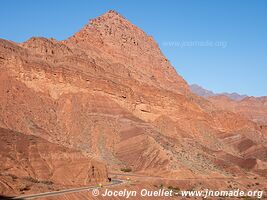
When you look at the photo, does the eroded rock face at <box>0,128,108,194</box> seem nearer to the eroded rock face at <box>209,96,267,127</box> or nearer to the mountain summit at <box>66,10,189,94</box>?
the mountain summit at <box>66,10,189,94</box>

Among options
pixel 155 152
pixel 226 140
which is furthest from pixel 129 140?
pixel 226 140

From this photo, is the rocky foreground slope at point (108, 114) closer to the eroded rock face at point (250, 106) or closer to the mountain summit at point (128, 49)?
the mountain summit at point (128, 49)

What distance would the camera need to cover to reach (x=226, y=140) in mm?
87812

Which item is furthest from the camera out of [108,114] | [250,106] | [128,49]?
[250,106]

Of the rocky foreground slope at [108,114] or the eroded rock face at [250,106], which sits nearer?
the rocky foreground slope at [108,114]

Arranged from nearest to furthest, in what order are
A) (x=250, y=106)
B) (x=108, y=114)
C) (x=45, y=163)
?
(x=45, y=163), (x=108, y=114), (x=250, y=106)

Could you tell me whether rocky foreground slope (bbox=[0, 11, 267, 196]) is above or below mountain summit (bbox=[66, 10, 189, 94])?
below

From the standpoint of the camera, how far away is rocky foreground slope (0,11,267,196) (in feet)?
189

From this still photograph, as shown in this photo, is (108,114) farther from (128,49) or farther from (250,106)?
(250,106)

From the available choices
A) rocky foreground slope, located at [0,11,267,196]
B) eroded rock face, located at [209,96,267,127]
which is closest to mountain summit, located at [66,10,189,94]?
rocky foreground slope, located at [0,11,267,196]

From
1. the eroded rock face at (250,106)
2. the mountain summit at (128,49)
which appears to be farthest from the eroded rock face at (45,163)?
the eroded rock face at (250,106)

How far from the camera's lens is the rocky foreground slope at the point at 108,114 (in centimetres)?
5775

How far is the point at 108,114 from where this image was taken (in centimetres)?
6644

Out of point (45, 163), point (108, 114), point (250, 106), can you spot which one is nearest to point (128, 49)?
point (108, 114)
